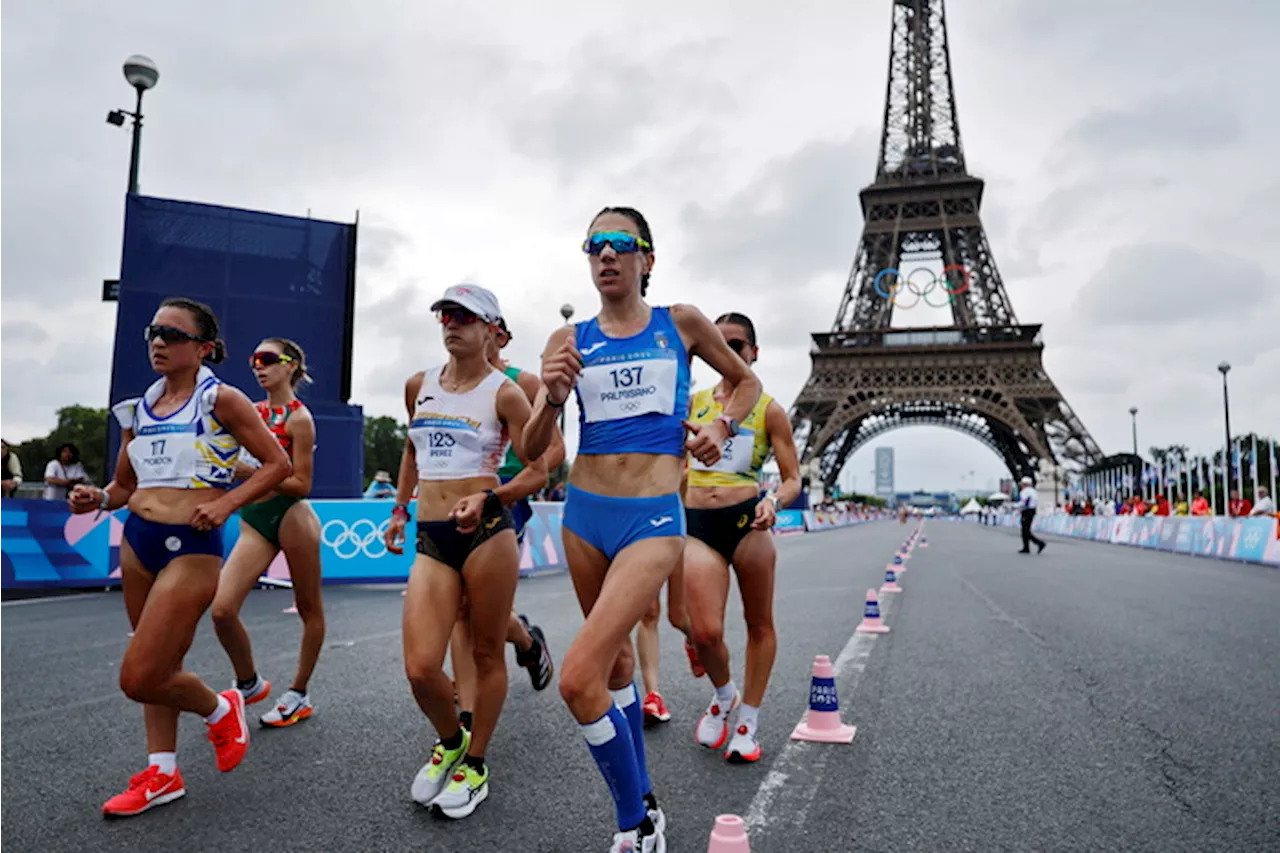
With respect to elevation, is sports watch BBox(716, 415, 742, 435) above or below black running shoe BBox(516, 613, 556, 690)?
above

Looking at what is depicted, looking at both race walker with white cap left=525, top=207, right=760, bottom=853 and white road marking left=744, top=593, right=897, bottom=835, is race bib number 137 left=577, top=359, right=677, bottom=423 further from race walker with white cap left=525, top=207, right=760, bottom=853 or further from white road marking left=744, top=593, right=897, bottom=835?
white road marking left=744, top=593, right=897, bottom=835

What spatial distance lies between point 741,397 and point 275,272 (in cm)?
1527

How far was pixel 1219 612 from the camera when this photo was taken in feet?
32.7

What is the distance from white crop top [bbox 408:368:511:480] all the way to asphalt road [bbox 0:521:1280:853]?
4.19 feet

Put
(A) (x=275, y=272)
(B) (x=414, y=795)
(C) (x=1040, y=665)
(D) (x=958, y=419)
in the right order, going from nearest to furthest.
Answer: (B) (x=414, y=795) → (C) (x=1040, y=665) → (A) (x=275, y=272) → (D) (x=958, y=419)

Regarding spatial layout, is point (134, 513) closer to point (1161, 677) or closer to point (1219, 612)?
point (1161, 677)

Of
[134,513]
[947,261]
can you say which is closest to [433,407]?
[134,513]

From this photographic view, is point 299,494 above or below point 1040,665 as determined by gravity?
above

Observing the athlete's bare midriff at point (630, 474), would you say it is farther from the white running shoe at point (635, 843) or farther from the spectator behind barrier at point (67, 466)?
the spectator behind barrier at point (67, 466)

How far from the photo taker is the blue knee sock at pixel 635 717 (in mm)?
3100

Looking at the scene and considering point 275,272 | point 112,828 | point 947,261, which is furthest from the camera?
point 947,261

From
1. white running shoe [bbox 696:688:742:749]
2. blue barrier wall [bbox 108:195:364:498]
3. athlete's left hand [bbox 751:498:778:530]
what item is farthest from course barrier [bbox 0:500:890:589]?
athlete's left hand [bbox 751:498:778:530]

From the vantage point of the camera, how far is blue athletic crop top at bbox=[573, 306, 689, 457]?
3.28 metres

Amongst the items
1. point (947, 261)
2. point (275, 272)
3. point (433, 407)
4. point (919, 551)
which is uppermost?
point (947, 261)
